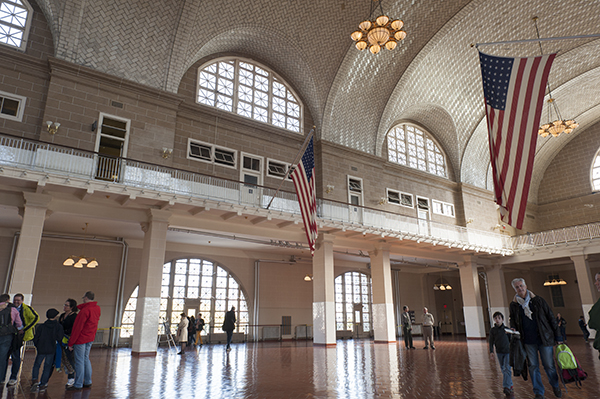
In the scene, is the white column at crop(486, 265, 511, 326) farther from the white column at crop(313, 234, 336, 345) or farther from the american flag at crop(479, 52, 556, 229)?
the american flag at crop(479, 52, 556, 229)

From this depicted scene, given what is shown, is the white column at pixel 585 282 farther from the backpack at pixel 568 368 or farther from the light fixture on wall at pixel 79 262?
the light fixture on wall at pixel 79 262

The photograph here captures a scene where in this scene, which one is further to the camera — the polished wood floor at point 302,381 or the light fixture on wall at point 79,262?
the light fixture on wall at point 79,262

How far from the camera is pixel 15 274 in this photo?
12789mm

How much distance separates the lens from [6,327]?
7004 mm

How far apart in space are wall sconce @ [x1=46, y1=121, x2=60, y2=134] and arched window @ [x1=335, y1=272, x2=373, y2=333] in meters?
20.3

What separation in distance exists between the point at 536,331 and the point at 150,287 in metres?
12.7

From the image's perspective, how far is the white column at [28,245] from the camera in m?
12.8

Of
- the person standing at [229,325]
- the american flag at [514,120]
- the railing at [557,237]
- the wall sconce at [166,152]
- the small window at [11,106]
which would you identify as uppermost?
the small window at [11,106]

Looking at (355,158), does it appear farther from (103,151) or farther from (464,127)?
(103,151)

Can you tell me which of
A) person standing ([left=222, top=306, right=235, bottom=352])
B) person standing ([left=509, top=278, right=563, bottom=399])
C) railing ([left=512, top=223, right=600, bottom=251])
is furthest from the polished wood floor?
railing ([left=512, top=223, right=600, bottom=251])

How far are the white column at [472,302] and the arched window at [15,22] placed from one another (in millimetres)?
26369

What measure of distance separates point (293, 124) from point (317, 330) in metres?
11.3

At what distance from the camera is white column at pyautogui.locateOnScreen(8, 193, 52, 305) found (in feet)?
42.1

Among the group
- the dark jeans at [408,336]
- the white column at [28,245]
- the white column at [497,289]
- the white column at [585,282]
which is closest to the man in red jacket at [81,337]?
the white column at [28,245]
